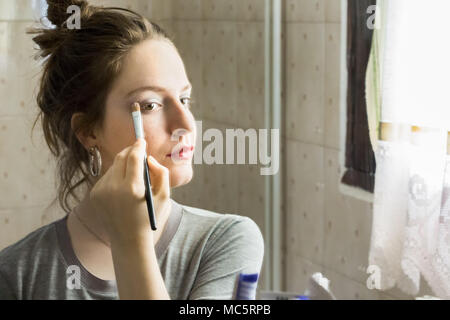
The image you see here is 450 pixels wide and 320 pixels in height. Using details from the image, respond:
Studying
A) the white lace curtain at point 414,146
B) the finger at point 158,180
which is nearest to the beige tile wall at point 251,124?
the white lace curtain at point 414,146

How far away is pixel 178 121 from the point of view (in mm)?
751

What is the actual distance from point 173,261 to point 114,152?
152mm

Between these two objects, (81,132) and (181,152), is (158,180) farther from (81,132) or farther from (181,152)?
(81,132)

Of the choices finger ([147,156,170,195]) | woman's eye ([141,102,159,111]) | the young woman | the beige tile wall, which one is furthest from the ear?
the beige tile wall

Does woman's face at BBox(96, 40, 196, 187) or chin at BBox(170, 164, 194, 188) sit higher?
woman's face at BBox(96, 40, 196, 187)

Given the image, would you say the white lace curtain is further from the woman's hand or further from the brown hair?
the woman's hand

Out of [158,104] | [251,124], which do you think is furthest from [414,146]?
[158,104]

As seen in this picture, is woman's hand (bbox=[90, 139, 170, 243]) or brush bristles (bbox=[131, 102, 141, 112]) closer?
woman's hand (bbox=[90, 139, 170, 243])

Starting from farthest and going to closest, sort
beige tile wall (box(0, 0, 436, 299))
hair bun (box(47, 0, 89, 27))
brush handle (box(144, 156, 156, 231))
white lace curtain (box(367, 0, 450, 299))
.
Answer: beige tile wall (box(0, 0, 436, 299)) < white lace curtain (box(367, 0, 450, 299)) < hair bun (box(47, 0, 89, 27)) < brush handle (box(144, 156, 156, 231))

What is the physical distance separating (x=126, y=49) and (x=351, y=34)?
68cm

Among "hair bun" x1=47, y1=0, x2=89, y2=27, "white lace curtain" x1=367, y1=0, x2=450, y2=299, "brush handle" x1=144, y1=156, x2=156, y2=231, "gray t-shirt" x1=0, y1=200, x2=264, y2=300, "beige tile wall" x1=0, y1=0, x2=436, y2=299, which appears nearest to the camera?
"brush handle" x1=144, y1=156, x2=156, y2=231

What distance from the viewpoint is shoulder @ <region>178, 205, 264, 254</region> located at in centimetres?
75
